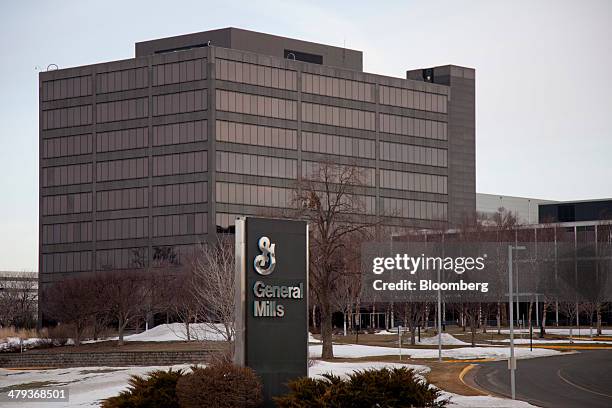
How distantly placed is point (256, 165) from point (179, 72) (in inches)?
566

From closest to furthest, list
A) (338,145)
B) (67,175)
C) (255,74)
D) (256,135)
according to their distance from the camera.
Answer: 1. (256,135)
2. (255,74)
3. (338,145)
4. (67,175)

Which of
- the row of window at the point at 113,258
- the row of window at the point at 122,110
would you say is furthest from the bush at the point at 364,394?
the row of window at the point at 122,110

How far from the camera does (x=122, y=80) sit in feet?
438

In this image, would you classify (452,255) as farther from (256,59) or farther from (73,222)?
(73,222)

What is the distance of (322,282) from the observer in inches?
2393

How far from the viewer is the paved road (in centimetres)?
3956

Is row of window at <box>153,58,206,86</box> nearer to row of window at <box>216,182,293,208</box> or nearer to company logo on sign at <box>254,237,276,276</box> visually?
row of window at <box>216,182,293,208</box>

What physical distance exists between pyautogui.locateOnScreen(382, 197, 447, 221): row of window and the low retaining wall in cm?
6760

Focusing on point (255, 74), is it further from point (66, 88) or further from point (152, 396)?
point (152, 396)

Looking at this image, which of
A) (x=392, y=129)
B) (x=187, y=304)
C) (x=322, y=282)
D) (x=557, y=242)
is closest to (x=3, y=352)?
(x=187, y=304)

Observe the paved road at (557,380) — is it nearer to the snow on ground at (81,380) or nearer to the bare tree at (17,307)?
the snow on ground at (81,380)

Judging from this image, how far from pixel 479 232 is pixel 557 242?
341 inches

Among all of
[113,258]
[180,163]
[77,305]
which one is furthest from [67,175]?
[77,305]

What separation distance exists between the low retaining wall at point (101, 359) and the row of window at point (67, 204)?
56.6m
